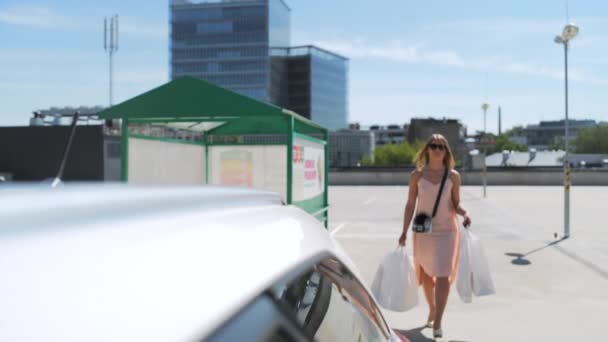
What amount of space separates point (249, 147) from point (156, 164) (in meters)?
1.90

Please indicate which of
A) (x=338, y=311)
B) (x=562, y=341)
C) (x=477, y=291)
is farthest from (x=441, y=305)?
(x=338, y=311)

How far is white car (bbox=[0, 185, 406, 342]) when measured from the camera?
62 centimetres

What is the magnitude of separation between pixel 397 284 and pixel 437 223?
60 centimetres

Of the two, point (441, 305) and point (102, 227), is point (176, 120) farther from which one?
point (102, 227)

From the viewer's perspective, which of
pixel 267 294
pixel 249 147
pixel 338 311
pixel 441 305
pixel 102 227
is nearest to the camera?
pixel 102 227

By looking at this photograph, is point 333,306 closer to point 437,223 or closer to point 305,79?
point 437,223

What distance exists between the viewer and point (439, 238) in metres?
4.84

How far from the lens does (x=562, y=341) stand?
4938 millimetres

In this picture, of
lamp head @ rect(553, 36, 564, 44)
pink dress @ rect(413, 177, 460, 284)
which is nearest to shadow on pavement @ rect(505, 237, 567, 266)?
lamp head @ rect(553, 36, 564, 44)

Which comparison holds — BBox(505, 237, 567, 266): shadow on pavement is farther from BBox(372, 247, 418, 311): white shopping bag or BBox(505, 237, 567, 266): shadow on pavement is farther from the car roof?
the car roof

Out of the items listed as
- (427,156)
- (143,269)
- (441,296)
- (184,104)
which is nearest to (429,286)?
(441,296)

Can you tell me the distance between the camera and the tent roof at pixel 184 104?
25.2ft

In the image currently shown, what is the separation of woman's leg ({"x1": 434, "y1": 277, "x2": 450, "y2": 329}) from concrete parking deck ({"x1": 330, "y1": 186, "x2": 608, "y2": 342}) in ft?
0.99

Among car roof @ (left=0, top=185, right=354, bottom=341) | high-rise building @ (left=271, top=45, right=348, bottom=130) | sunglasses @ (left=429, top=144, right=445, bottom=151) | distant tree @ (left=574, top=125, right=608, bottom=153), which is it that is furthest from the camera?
high-rise building @ (left=271, top=45, right=348, bottom=130)
